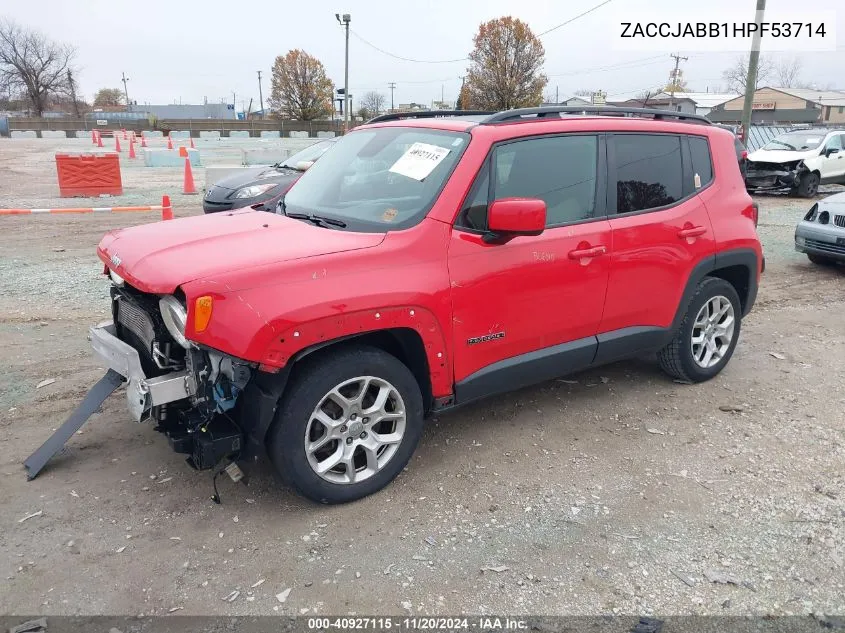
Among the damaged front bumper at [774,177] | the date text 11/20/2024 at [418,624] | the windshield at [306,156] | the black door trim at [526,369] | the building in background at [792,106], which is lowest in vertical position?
the date text 11/20/2024 at [418,624]

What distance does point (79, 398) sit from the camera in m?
4.48

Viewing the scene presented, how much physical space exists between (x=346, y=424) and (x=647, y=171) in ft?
8.44

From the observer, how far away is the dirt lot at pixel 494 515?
2.76m

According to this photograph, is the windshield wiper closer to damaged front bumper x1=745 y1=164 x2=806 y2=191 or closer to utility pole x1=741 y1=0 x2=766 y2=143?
damaged front bumper x1=745 y1=164 x2=806 y2=191

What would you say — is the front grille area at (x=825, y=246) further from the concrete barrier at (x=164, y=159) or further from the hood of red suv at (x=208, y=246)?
the concrete barrier at (x=164, y=159)

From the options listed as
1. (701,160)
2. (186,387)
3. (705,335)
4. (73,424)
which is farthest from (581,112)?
(73,424)

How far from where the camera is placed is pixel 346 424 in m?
3.23

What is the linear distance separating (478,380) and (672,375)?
6.63 ft

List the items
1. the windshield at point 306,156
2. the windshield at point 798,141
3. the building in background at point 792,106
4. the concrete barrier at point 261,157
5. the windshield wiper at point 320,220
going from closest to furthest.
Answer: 1. the windshield wiper at point 320,220
2. the windshield at point 306,156
3. the windshield at point 798,141
4. the concrete barrier at point 261,157
5. the building in background at point 792,106

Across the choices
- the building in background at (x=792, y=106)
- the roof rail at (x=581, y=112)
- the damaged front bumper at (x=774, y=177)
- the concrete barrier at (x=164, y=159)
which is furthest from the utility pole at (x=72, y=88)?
the roof rail at (x=581, y=112)

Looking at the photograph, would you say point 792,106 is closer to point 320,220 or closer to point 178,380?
point 320,220

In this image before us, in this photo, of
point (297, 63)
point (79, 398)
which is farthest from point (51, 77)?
point (79, 398)

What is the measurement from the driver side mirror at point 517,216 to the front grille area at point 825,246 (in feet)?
22.5

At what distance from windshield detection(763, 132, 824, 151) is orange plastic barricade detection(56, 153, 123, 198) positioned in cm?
1612
